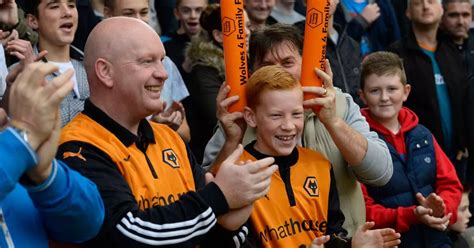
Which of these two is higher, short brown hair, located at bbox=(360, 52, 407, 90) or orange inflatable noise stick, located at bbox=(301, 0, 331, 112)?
orange inflatable noise stick, located at bbox=(301, 0, 331, 112)

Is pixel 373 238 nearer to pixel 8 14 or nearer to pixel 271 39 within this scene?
pixel 271 39

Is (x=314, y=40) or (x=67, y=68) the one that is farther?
(x=67, y=68)

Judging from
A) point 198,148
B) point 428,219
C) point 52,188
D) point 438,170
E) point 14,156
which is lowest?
point 198,148

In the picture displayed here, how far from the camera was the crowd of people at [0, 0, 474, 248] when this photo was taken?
291cm

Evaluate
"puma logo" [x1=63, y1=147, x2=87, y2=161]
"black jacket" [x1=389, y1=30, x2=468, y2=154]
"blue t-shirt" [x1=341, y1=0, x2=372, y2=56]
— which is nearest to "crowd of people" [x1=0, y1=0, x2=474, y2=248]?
"puma logo" [x1=63, y1=147, x2=87, y2=161]

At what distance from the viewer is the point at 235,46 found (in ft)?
13.6

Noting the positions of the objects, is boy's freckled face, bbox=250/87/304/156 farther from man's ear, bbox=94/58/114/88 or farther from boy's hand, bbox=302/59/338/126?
man's ear, bbox=94/58/114/88

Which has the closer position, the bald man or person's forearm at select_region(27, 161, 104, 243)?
person's forearm at select_region(27, 161, 104, 243)

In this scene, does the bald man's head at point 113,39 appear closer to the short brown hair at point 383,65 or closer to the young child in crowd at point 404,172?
the young child in crowd at point 404,172

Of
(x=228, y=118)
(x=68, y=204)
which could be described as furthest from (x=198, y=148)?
(x=68, y=204)

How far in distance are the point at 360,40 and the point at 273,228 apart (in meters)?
4.60

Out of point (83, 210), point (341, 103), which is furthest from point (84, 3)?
point (83, 210)

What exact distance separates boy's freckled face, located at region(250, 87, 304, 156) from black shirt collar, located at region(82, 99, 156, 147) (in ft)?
2.19

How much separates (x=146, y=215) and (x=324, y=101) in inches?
47.9
